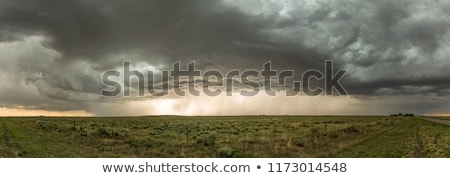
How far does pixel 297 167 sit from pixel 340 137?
507 inches

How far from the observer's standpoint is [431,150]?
21.5 metres

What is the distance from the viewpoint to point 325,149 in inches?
850

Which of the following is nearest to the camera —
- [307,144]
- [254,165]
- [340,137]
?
[254,165]

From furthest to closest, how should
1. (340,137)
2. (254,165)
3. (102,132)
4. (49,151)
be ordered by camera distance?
1. (102,132)
2. (340,137)
3. (49,151)
4. (254,165)

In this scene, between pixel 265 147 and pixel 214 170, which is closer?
pixel 214 170

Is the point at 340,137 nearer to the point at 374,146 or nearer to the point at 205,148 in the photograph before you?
the point at 374,146

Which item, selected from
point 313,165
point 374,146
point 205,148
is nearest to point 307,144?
point 374,146

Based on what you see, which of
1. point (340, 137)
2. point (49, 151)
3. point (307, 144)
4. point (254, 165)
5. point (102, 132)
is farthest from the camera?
point (102, 132)

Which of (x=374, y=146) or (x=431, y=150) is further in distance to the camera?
(x=374, y=146)

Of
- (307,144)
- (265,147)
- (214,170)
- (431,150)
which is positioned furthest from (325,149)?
(214,170)

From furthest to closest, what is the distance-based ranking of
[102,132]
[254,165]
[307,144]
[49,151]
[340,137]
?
[102,132], [340,137], [307,144], [49,151], [254,165]

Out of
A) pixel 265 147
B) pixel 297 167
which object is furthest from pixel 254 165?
pixel 265 147

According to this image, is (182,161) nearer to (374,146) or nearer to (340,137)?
(374,146)

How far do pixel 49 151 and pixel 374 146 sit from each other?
55.7 ft
